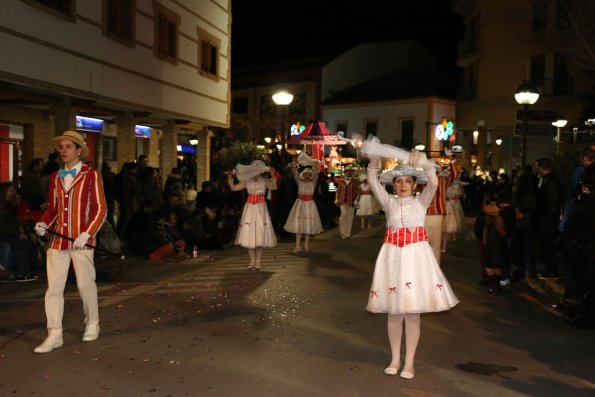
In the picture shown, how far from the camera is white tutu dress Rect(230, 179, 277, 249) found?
1159 centimetres

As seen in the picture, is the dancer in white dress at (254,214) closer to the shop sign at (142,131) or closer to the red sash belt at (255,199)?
the red sash belt at (255,199)

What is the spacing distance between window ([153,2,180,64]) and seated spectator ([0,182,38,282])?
29.3 feet

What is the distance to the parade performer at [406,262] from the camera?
563 centimetres

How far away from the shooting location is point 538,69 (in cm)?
3869

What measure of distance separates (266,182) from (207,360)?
6.07m

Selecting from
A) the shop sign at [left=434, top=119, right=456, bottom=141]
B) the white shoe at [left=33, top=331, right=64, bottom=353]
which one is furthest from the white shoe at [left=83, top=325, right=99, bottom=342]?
the shop sign at [left=434, top=119, right=456, bottom=141]

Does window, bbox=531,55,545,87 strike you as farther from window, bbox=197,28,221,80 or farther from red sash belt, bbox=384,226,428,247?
red sash belt, bbox=384,226,428,247

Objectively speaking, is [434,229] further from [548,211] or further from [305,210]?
[305,210]

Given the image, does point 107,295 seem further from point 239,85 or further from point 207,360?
point 239,85

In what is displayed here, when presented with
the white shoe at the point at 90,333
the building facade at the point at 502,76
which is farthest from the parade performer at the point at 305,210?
the building facade at the point at 502,76

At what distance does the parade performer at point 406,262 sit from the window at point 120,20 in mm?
12028

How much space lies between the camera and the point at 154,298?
29.7 feet

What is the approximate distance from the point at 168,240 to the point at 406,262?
8.07 meters

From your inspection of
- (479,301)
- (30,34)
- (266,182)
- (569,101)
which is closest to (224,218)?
(266,182)
